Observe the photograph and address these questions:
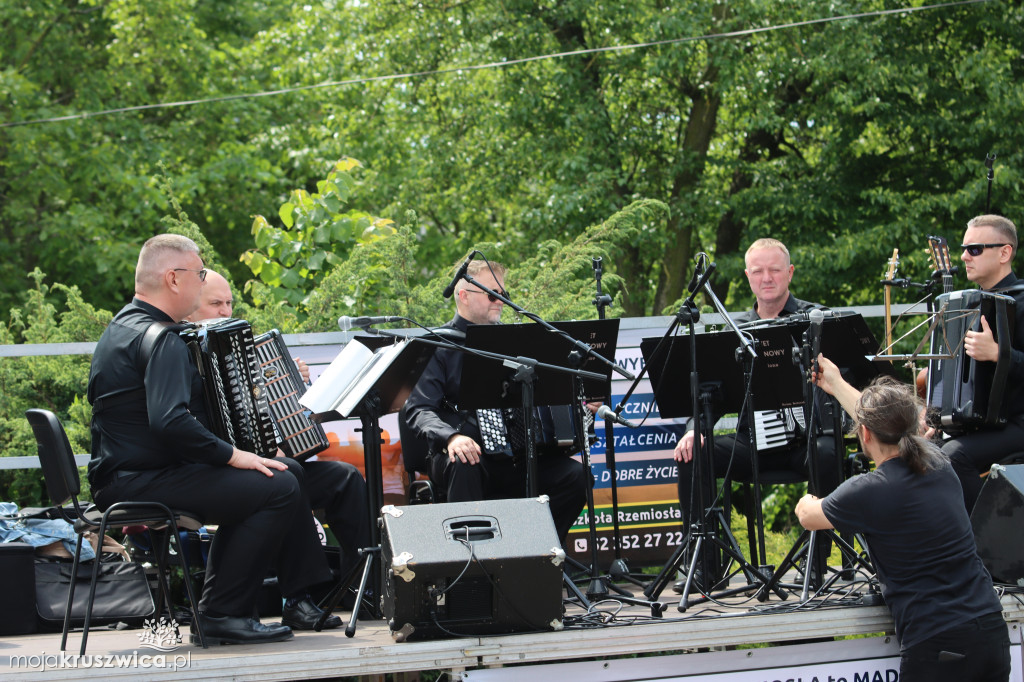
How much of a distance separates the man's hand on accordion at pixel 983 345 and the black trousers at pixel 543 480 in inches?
75.9

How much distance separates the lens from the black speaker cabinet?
11.8ft

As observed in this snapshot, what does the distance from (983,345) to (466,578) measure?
8.76 ft

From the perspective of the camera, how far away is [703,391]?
4562mm

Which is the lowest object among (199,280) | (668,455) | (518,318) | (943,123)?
(668,455)

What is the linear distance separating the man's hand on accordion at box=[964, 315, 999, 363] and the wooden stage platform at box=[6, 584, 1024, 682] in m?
1.11

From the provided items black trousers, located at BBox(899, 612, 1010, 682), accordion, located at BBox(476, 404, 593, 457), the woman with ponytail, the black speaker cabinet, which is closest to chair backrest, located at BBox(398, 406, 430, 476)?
accordion, located at BBox(476, 404, 593, 457)

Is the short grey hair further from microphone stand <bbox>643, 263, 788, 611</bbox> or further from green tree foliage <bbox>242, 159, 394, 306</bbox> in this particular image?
green tree foliage <bbox>242, 159, 394, 306</bbox>

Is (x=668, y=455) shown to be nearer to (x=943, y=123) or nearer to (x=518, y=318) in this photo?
(x=518, y=318)

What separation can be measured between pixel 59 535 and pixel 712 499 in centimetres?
312

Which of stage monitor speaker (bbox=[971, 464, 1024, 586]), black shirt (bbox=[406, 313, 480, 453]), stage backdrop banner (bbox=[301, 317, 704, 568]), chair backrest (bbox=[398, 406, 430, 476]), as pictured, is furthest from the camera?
stage backdrop banner (bbox=[301, 317, 704, 568])

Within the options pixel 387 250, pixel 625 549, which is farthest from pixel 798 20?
pixel 625 549

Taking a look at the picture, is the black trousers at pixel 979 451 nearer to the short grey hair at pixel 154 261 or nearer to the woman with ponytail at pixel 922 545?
the woman with ponytail at pixel 922 545

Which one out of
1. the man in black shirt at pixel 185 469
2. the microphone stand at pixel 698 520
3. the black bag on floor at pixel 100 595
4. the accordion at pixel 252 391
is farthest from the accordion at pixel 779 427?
the black bag on floor at pixel 100 595

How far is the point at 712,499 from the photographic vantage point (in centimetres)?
466
